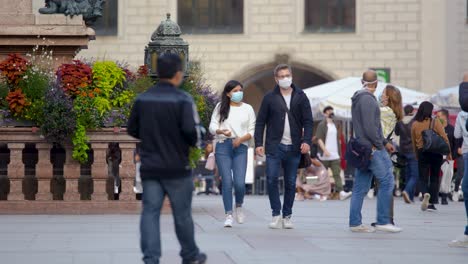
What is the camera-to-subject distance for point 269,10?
45.1 metres

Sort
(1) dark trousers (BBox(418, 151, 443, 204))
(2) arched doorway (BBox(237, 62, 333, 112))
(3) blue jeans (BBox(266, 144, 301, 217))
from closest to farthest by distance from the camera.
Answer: (3) blue jeans (BBox(266, 144, 301, 217)) < (1) dark trousers (BBox(418, 151, 443, 204)) < (2) arched doorway (BBox(237, 62, 333, 112))

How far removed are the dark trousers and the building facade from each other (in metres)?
21.7

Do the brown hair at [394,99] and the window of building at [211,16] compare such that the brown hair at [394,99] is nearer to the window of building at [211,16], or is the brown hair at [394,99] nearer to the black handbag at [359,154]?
the black handbag at [359,154]

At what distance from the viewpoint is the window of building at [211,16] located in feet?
149

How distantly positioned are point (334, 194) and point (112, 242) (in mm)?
14011

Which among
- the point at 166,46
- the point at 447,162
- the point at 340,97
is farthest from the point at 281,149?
the point at 340,97

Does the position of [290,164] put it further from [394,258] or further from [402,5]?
[402,5]

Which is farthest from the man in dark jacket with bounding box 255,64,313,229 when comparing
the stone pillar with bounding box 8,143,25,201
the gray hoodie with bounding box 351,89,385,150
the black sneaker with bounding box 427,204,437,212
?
the black sneaker with bounding box 427,204,437,212

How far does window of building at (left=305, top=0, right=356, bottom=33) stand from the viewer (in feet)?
148

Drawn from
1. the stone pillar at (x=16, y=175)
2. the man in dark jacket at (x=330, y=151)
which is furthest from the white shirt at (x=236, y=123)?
the man in dark jacket at (x=330, y=151)

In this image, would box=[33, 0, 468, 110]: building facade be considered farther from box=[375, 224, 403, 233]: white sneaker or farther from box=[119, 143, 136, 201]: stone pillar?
box=[375, 224, 403, 233]: white sneaker

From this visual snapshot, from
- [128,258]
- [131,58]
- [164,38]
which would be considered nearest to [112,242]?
[128,258]

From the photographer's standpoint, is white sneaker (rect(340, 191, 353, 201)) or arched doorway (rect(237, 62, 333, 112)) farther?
arched doorway (rect(237, 62, 333, 112))

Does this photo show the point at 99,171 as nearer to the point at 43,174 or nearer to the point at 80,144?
the point at 80,144
